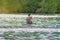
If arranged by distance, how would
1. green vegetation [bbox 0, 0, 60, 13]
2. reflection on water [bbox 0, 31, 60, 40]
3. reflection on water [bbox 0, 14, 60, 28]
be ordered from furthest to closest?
green vegetation [bbox 0, 0, 60, 13]
reflection on water [bbox 0, 14, 60, 28]
reflection on water [bbox 0, 31, 60, 40]

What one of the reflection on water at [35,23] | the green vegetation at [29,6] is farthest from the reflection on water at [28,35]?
the green vegetation at [29,6]

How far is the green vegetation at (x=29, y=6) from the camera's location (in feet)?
165

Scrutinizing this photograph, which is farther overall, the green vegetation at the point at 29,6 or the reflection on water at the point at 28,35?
the green vegetation at the point at 29,6

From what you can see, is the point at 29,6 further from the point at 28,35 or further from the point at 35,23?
the point at 28,35

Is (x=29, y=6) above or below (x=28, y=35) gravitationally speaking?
above

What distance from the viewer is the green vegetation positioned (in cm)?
5036

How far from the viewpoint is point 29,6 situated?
171 feet

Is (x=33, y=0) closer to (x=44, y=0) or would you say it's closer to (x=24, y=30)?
(x=44, y=0)

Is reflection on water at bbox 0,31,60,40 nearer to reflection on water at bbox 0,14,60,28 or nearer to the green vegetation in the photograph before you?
reflection on water at bbox 0,14,60,28

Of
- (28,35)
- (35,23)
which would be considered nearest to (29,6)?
(35,23)

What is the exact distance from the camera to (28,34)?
728 inches

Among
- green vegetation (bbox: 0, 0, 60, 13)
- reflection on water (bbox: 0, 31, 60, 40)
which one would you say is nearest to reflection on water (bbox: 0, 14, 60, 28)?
reflection on water (bbox: 0, 31, 60, 40)

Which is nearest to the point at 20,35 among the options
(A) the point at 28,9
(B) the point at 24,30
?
(B) the point at 24,30

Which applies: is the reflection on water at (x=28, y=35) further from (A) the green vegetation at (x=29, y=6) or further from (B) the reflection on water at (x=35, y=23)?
→ (A) the green vegetation at (x=29, y=6)
